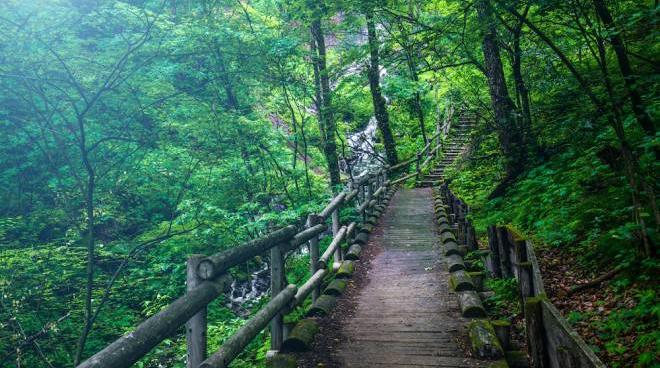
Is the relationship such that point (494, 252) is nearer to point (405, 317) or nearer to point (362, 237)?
point (405, 317)

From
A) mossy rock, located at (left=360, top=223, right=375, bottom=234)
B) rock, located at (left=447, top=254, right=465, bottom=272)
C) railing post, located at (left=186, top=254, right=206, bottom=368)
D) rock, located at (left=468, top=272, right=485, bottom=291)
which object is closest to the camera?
railing post, located at (left=186, top=254, right=206, bottom=368)

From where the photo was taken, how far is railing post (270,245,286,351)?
13.6 feet

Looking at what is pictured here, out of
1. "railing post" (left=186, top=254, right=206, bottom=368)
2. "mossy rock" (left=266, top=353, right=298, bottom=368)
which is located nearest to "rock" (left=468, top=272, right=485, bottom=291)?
"mossy rock" (left=266, top=353, right=298, bottom=368)

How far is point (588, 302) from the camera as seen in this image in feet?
15.5

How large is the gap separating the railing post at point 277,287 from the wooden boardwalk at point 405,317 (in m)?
0.56

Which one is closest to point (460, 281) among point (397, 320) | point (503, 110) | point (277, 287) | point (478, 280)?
point (478, 280)

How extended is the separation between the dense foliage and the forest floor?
0.75ft

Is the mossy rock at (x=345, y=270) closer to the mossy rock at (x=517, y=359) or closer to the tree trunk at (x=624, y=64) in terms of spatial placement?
the mossy rock at (x=517, y=359)

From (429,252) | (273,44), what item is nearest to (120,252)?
(273,44)

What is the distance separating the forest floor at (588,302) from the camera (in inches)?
148

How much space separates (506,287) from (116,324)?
8.66 m

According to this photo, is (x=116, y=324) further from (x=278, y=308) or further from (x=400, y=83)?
(x=400, y=83)

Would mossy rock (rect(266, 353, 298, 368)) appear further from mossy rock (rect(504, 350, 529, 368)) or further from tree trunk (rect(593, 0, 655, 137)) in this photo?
tree trunk (rect(593, 0, 655, 137))

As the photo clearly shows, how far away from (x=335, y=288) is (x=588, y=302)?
3052 millimetres
